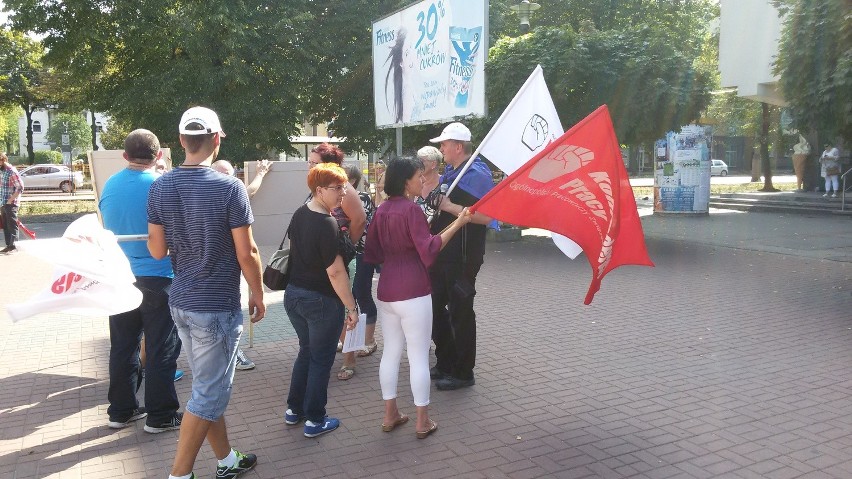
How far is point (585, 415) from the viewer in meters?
4.79

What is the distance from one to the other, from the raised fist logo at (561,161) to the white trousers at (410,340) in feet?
3.41

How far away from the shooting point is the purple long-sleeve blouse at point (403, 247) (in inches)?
165

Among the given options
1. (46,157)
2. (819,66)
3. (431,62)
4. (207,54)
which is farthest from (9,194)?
(46,157)

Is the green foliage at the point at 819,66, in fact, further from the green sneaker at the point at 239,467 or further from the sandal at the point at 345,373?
the green sneaker at the point at 239,467

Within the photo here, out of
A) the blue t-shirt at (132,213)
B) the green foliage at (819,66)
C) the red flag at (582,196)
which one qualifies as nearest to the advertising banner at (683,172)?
the green foliage at (819,66)

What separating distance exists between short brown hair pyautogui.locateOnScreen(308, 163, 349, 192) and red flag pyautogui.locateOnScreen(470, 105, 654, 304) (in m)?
0.90

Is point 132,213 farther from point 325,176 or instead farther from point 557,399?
point 557,399

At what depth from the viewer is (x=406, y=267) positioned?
4.30 meters

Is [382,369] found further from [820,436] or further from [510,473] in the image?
[820,436]

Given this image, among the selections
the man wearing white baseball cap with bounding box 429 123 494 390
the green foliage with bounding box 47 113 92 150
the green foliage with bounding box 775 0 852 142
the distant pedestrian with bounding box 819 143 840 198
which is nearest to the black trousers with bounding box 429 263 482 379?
the man wearing white baseball cap with bounding box 429 123 494 390

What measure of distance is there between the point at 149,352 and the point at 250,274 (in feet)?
4.42

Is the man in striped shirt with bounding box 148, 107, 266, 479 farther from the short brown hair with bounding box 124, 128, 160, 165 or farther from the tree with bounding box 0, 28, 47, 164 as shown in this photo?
the tree with bounding box 0, 28, 47, 164

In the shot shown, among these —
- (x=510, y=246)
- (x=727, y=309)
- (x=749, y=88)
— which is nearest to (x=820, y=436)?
(x=727, y=309)

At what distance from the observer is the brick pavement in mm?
4090
